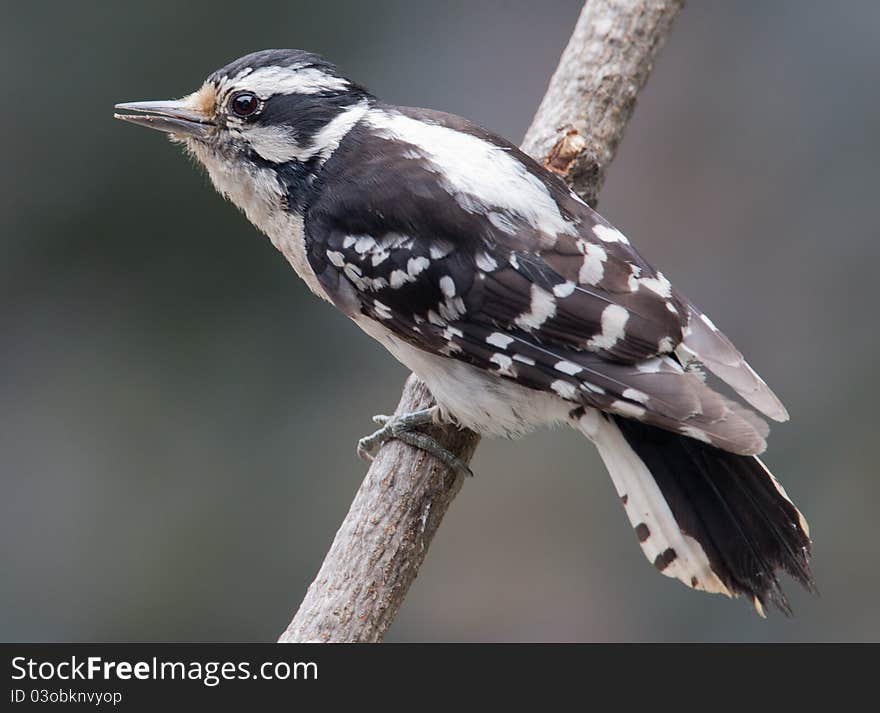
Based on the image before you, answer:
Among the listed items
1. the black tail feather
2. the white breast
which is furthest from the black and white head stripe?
the black tail feather

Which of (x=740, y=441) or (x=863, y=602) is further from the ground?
(x=740, y=441)

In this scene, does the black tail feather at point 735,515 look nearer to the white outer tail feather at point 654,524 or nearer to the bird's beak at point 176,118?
the white outer tail feather at point 654,524

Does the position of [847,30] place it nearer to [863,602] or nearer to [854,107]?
[854,107]

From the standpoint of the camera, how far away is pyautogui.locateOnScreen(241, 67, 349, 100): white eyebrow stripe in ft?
9.76

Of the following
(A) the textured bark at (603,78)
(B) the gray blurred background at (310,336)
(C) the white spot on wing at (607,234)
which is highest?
(A) the textured bark at (603,78)

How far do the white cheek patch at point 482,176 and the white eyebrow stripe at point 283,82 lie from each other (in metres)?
0.18

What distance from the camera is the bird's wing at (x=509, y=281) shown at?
2.63 metres

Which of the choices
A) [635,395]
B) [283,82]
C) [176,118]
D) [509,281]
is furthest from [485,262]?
[176,118]

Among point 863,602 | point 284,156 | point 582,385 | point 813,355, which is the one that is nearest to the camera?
point 582,385

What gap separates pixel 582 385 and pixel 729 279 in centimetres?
272

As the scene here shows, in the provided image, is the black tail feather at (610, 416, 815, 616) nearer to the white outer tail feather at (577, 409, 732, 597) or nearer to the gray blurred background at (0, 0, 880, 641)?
the white outer tail feather at (577, 409, 732, 597)

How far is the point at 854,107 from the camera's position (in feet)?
17.0

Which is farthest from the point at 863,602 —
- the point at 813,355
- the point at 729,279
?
the point at 729,279

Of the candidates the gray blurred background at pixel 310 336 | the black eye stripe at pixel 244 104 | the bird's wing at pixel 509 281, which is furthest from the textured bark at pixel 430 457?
the gray blurred background at pixel 310 336
